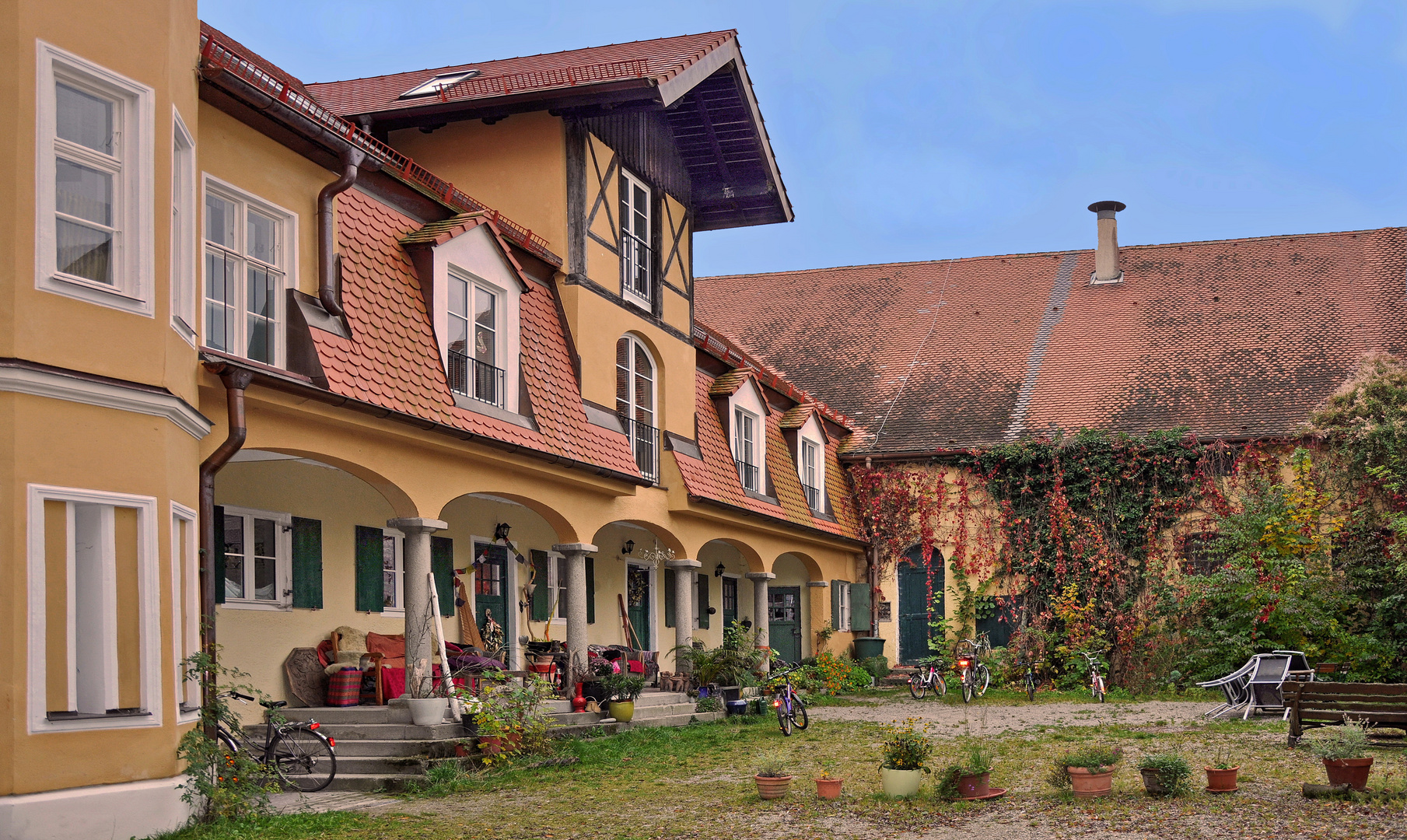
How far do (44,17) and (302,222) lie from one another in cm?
355

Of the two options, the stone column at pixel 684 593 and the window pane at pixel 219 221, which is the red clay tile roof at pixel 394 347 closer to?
the window pane at pixel 219 221

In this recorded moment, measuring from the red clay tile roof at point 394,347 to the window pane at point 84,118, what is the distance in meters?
2.80

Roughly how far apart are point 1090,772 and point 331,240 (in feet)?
25.5

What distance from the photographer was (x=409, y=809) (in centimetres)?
1088

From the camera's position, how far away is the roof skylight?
17984mm

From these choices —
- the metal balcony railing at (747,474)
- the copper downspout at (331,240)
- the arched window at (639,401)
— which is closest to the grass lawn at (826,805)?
the copper downspout at (331,240)

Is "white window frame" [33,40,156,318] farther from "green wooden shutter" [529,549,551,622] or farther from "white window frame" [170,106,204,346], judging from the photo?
"green wooden shutter" [529,549,551,622]

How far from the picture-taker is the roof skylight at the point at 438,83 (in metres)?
18.0

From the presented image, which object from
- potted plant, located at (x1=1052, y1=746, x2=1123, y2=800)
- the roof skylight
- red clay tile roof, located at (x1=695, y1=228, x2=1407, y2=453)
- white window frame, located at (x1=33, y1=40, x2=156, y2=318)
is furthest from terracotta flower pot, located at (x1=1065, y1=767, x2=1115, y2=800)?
red clay tile roof, located at (x1=695, y1=228, x2=1407, y2=453)

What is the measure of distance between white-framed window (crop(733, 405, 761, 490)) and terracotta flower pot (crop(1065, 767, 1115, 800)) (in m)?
12.3

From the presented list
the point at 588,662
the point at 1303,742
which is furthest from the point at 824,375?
the point at 1303,742

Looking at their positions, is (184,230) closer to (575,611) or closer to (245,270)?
(245,270)

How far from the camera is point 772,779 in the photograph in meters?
11.0

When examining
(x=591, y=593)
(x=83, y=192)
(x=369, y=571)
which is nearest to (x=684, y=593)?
(x=591, y=593)
